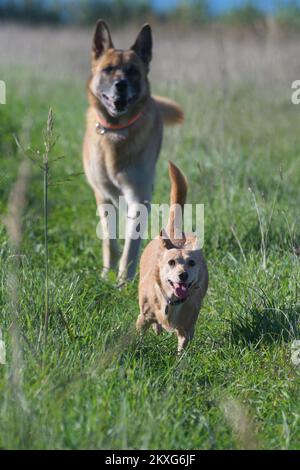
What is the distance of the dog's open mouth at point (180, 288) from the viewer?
368 cm

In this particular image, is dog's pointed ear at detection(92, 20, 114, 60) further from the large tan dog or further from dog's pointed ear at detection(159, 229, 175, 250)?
dog's pointed ear at detection(159, 229, 175, 250)

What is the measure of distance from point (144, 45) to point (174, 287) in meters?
2.47

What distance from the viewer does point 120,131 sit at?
17.9 feet

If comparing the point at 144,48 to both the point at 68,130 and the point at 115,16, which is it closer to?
the point at 68,130

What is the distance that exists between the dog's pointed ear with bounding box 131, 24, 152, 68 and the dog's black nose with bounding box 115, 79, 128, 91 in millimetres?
386

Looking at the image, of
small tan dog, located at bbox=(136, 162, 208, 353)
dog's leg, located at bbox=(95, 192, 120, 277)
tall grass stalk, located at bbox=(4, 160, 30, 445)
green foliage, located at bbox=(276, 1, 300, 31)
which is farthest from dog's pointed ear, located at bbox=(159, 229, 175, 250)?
green foliage, located at bbox=(276, 1, 300, 31)

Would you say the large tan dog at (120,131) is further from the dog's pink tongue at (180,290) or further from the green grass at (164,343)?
the dog's pink tongue at (180,290)

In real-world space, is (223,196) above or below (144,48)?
below

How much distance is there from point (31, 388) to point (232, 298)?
1645 millimetres

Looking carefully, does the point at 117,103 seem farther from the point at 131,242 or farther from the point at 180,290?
the point at 180,290

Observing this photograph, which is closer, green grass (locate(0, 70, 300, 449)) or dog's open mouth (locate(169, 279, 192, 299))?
green grass (locate(0, 70, 300, 449))

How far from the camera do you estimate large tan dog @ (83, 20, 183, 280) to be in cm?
537

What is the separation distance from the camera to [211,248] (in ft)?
17.5

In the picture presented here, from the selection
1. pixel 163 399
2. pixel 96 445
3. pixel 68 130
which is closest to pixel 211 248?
pixel 163 399
